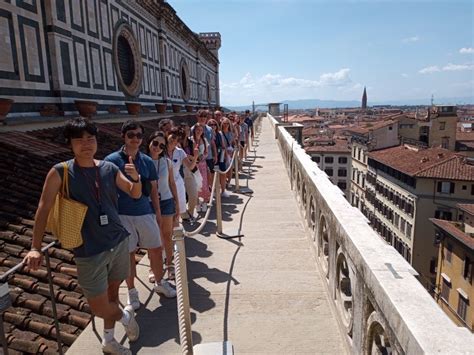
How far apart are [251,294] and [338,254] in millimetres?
1283

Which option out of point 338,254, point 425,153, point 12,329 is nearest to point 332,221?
point 338,254

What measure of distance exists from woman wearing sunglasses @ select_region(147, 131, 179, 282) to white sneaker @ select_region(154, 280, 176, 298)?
11.5 inches

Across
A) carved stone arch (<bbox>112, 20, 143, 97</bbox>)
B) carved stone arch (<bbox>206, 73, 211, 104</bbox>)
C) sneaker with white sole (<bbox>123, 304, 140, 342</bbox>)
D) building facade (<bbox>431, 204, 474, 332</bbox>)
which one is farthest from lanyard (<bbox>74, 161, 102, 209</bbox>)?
carved stone arch (<bbox>206, 73, 211, 104</bbox>)

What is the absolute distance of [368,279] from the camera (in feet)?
7.06

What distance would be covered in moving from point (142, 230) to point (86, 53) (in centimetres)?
1294

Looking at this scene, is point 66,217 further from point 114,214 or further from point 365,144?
point 365,144

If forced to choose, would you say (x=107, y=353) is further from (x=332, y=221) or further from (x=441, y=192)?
A: (x=441, y=192)

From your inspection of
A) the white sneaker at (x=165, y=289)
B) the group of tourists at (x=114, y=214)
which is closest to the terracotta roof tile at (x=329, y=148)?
the group of tourists at (x=114, y=214)

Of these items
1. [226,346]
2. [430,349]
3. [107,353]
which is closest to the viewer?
[430,349]

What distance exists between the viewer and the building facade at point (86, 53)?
10.1 m

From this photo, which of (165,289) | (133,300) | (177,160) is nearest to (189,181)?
(177,160)

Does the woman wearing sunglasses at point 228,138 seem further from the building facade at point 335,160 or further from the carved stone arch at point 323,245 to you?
the building facade at point 335,160

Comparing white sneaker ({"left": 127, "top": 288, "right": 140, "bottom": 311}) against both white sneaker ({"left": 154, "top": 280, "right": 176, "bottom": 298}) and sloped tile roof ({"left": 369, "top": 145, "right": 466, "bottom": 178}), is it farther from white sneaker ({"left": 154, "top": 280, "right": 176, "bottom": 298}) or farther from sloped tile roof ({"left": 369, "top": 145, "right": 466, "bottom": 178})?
sloped tile roof ({"left": 369, "top": 145, "right": 466, "bottom": 178})

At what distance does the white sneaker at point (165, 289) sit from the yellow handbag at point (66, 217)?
1.52m
